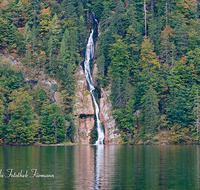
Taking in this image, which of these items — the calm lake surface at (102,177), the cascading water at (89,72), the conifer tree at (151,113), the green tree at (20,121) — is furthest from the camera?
the cascading water at (89,72)

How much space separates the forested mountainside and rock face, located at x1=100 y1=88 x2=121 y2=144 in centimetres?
180

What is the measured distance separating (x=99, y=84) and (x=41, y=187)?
75719 mm

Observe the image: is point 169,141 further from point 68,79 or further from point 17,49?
point 17,49

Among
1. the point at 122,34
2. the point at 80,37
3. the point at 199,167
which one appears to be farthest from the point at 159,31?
the point at 199,167

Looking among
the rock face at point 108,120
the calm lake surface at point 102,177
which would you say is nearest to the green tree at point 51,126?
the rock face at point 108,120

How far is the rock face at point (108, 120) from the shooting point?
89669mm

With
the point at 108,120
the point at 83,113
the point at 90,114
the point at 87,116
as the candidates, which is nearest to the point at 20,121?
the point at 83,113

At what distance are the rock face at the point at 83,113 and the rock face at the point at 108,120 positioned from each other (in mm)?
3086

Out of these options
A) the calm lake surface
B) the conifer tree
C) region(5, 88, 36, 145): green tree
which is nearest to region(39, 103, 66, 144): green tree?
region(5, 88, 36, 145): green tree

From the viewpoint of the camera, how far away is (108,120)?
303 ft

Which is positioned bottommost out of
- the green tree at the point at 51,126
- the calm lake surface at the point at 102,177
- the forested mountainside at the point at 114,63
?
the calm lake surface at the point at 102,177

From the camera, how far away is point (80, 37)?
109 metres

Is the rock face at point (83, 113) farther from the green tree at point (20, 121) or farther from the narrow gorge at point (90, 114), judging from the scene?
the green tree at point (20, 121)

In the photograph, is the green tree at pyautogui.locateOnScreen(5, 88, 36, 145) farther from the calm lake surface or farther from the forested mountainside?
the calm lake surface
